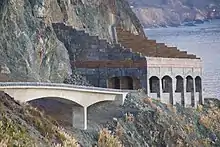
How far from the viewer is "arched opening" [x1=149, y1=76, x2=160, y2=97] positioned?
4978 centimetres

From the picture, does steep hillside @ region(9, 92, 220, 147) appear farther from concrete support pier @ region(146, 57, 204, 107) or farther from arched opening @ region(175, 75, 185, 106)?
arched opening @ region(175, 75, 185, 106)

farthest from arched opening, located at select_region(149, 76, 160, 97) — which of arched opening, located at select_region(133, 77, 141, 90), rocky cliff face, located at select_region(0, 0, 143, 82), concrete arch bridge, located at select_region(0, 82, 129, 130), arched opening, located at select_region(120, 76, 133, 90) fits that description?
rocky cliff face, located at select_region(0, 0, 143, 82)

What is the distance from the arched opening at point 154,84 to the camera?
4978 cm

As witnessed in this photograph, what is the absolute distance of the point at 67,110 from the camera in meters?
40.1

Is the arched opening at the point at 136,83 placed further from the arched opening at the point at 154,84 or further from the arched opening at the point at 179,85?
the arched opening at the point at 179,85

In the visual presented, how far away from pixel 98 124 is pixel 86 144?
4.58 meters

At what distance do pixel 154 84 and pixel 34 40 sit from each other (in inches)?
417

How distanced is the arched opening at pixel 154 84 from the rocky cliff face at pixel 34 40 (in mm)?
6914

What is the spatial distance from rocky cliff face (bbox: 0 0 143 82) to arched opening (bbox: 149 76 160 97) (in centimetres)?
691

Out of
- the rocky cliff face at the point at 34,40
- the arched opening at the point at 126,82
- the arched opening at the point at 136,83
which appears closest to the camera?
the rocky cliff face at the point at 34,40

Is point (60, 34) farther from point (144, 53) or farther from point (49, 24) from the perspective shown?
point (144, 53)

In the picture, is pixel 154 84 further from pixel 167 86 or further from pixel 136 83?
pixel 136 83

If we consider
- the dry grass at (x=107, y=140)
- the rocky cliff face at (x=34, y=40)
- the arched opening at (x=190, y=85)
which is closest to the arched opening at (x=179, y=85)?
the arched opening at (x=190, y=85)

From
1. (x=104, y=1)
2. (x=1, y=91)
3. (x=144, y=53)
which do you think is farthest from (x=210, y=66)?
(x=1, y=91)
